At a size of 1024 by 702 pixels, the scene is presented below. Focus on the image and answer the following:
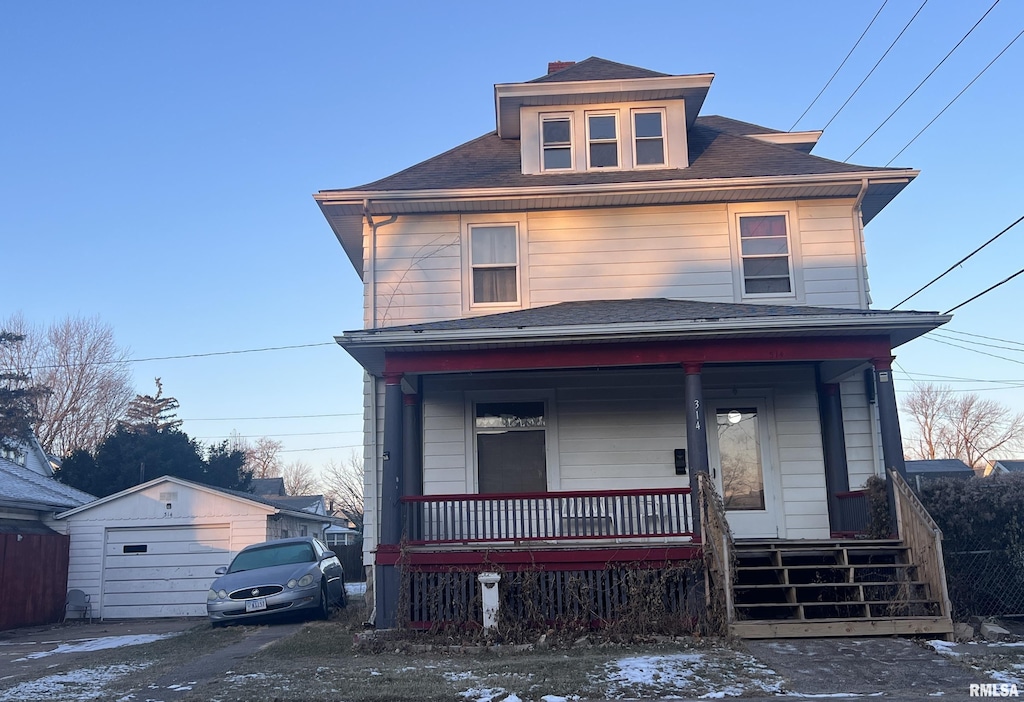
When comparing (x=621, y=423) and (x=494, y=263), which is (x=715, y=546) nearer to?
(x=621, y=423)

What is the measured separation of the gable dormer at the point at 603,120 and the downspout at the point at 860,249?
2.70m

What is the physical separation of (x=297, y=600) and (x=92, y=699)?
627cm

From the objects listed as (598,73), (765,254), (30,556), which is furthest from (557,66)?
(30,556)

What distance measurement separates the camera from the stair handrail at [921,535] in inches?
373

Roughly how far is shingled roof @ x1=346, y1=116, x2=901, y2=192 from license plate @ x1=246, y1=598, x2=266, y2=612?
21.5 feet

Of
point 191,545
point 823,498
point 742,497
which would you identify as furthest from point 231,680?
point 191,545

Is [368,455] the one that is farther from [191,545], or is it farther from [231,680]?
[191,545]

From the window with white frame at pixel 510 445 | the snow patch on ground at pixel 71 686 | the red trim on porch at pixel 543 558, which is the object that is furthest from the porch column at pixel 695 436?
the snow patch on ground at pixel 71 686

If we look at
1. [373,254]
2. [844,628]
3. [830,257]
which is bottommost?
[844,628]

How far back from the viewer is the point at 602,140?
48.0 ft

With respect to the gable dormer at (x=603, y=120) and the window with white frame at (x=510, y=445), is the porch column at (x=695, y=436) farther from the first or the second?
the gable dormer at (x=603, y=120)

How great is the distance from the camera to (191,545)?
19.3 meters

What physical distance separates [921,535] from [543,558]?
4.29 meters

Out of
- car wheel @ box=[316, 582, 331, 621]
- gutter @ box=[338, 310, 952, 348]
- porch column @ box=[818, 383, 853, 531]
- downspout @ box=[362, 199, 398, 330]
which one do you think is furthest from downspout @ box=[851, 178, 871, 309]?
car wheel @ box=[316, 582, 331, 621]
